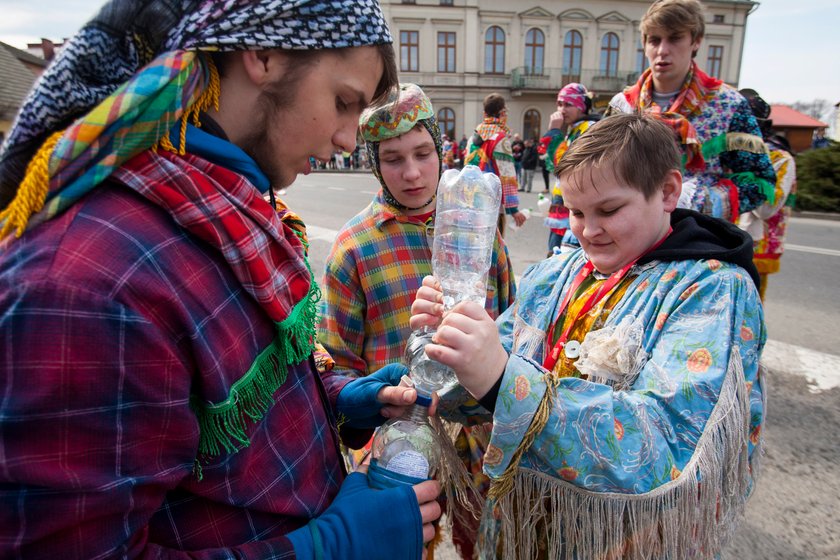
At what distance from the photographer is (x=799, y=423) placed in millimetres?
3256

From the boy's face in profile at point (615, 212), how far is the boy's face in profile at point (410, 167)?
2.62 feet

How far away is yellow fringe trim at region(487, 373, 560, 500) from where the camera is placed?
1098mm

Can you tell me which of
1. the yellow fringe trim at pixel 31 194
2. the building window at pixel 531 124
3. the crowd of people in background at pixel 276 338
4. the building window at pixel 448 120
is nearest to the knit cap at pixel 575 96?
the crowd of people in background at pixel 276 338

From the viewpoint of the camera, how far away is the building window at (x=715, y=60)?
117ft

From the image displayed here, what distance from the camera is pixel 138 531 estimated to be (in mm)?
801

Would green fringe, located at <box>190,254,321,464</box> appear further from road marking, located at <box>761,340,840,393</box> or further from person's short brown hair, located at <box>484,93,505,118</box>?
person's short brown hair, located at <box>484,93,505,118</box>

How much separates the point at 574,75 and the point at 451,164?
19.9 metres

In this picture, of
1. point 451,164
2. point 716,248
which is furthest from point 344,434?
point 451,164

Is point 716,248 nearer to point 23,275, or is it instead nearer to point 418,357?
point 418,357

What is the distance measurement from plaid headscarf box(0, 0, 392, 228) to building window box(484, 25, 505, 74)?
3718cm

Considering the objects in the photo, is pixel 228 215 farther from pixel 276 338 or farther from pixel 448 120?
pixel 448 120

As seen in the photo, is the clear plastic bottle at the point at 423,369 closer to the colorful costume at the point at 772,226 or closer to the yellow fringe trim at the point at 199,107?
the yellow fringe trim at the point at 199,107

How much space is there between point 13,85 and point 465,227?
1.15m

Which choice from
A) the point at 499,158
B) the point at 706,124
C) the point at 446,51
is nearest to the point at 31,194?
the point at 706,124
